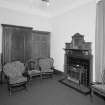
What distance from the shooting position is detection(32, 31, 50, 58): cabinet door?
19.2 feet

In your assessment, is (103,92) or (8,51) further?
(8,51)

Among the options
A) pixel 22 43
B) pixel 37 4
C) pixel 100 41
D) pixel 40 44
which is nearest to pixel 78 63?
pixel 100 41

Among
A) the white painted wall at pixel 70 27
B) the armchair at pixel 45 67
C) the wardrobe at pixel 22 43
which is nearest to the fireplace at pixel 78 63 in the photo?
the white painted wall at pixel 70 27

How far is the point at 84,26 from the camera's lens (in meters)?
4.33

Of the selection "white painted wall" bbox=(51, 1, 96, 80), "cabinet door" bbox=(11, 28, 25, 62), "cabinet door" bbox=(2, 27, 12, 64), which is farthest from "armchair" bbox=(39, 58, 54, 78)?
"cabinet door" bbox=(2, 27, 12, 64)

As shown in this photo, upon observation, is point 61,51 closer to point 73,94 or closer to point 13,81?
point 73,94

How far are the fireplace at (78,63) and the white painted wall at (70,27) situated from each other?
28cm

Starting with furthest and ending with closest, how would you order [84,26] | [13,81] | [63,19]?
[63,19] < [84,26] < [13,81]

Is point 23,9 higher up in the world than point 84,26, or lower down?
higher up

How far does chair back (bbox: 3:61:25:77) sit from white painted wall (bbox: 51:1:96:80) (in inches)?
91.0

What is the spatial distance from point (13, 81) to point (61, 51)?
2.98 metres

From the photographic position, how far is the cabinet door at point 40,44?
584cm

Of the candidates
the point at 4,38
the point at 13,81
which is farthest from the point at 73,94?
the point at 4,38

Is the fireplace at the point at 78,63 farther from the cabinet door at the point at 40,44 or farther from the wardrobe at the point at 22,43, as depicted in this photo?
the wardrobe at the point at 22,43
